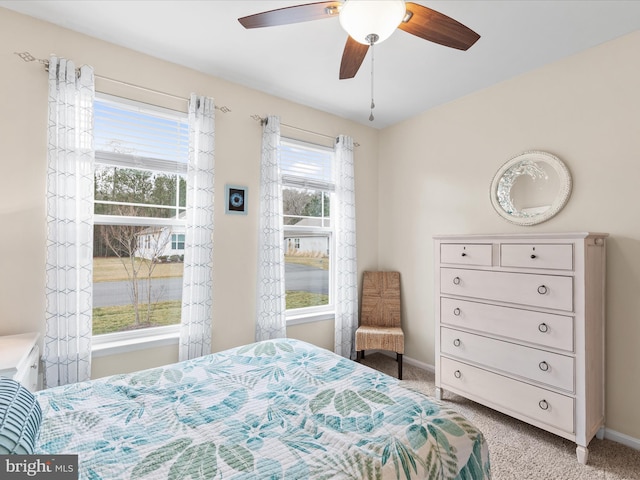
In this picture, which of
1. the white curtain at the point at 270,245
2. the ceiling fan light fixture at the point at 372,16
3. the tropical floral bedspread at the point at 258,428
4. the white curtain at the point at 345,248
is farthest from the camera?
the white curtain at the point at 345,248

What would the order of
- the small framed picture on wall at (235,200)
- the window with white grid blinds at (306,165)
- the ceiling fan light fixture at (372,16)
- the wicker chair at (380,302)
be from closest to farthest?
the ceiling fan light fixture at (372,16) < the small framed picture on wall at (235,200) < the window with white grid blinds at (306,165) < the wicker chair at (380,302)

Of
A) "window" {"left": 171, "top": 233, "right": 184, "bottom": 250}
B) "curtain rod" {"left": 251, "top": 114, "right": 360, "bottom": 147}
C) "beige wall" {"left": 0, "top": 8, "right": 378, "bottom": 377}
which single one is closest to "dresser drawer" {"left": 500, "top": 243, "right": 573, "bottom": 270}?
"beige wall" {"left": 0, "top": 8, "right": 378, "bottom": 377}

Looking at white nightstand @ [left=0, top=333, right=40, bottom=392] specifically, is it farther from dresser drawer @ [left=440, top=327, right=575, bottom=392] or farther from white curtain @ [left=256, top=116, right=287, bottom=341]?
dresser drawer @ [left=440, top=327, right=575, bottom=392]

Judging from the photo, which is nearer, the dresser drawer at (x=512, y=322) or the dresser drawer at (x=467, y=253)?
the dresser drawer at (x=512, y=322)

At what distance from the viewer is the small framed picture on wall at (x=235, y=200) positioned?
2.91 m

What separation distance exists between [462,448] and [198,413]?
105cm

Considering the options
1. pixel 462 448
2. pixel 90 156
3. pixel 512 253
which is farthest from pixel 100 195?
pixel 512 253

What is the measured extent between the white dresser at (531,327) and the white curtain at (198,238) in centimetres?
201

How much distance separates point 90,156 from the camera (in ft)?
7.42

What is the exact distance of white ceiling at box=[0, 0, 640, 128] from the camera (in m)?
2.05

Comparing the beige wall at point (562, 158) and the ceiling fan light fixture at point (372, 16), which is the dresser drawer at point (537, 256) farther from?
the ceiling fan light fixture at point (372, 16)

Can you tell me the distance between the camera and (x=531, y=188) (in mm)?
2721

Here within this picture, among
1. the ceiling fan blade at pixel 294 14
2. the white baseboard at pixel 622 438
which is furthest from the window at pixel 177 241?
the white baseboard at pixel 622 438

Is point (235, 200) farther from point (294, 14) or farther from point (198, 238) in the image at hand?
point (294, 14)
